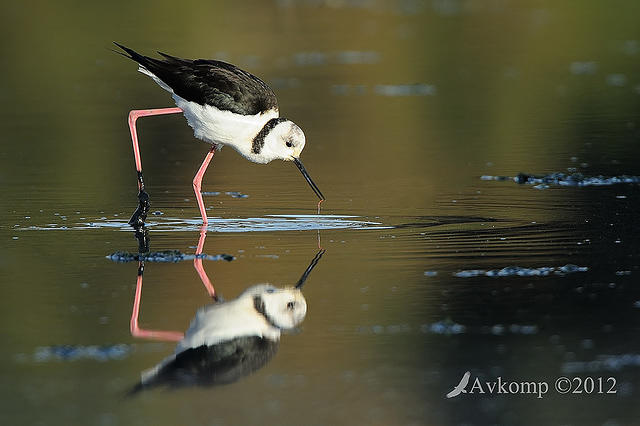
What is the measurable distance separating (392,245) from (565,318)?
1.70 meters

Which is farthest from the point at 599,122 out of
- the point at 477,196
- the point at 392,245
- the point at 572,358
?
the point at 572,358

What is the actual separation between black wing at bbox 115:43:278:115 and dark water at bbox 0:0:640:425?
0.71 metres

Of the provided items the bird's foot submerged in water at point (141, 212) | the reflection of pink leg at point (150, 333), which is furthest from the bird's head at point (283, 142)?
the reflection of pink leg at point (150, 333)

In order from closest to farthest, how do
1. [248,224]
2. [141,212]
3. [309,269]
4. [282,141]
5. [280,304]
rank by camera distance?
1. [280,304]
2. [309,269]
3. [248,224]
4. [141,212]
5. [282,141]

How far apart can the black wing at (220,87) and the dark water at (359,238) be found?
2.32ft

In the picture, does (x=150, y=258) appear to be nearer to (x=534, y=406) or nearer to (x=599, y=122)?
(x=534, y=406)

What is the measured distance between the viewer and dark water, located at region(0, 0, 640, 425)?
15.8 ft

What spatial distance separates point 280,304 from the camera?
5.93 m

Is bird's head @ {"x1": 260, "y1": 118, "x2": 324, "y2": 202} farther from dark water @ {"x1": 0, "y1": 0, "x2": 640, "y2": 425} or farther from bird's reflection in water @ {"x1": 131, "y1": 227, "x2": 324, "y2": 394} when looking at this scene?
bird's reflection in water @ {"x1": 131, "y1": 227, "x2": 324, "y2": 394}

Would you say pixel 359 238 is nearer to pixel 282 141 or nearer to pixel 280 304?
pixel 282 141

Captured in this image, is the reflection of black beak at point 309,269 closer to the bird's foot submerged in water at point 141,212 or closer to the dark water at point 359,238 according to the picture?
the dark water at point 359,238

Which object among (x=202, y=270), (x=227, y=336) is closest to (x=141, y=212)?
(x=202, y=270)
